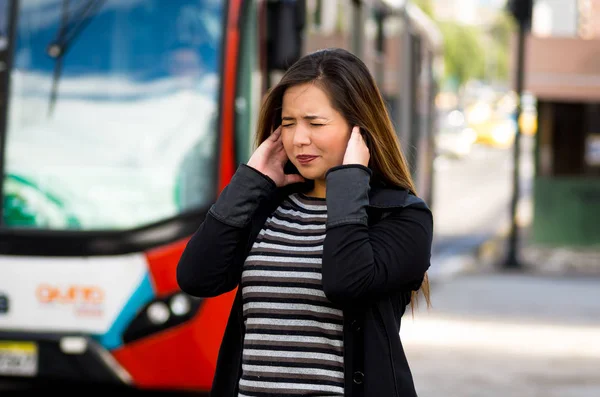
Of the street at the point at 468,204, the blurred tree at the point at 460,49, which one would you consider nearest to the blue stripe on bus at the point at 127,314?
the street at the point at 468,204

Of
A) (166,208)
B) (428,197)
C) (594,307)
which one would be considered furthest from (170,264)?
(428,197)

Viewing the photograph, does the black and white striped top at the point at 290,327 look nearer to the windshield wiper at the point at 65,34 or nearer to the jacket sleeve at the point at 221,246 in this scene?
the jacket sleeve at the point at 221,246

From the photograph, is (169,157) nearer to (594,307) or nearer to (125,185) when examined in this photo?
(125,185)

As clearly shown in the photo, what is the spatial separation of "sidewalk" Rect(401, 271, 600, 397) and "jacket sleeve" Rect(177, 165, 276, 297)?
4.94 meters

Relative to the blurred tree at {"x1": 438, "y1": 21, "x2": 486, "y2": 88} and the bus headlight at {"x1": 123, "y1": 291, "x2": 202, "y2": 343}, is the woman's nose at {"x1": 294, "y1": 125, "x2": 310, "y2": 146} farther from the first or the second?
the blurred tree at {"x1": 438, "y1": 21, "x2": 486, "y2": 88}

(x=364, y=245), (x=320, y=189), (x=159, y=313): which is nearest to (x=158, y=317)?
(x=159, y=313)

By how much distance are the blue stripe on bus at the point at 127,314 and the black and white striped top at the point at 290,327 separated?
3553 millimetres

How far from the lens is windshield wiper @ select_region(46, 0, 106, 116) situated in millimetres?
6707

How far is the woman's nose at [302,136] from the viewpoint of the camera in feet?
9.46

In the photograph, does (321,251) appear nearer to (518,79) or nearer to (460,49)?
(518,79)

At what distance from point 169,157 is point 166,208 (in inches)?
10.7

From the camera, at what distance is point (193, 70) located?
6711mm

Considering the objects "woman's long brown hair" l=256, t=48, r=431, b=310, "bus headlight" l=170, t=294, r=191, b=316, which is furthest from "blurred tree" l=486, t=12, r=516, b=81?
"woman's long brown hair" l=256, t=48, r=431, b=310

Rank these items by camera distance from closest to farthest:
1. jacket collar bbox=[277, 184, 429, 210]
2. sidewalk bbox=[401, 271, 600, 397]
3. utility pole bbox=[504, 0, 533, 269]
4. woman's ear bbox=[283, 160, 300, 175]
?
jacket collar bbox=[277, 184, 429, 210] < woman's ear bbox=[283, 160, 300, 175] < sidewalk bbox=[401, 271, 600, 397] < utility pole bbox=[504, 0, 533, 269]
